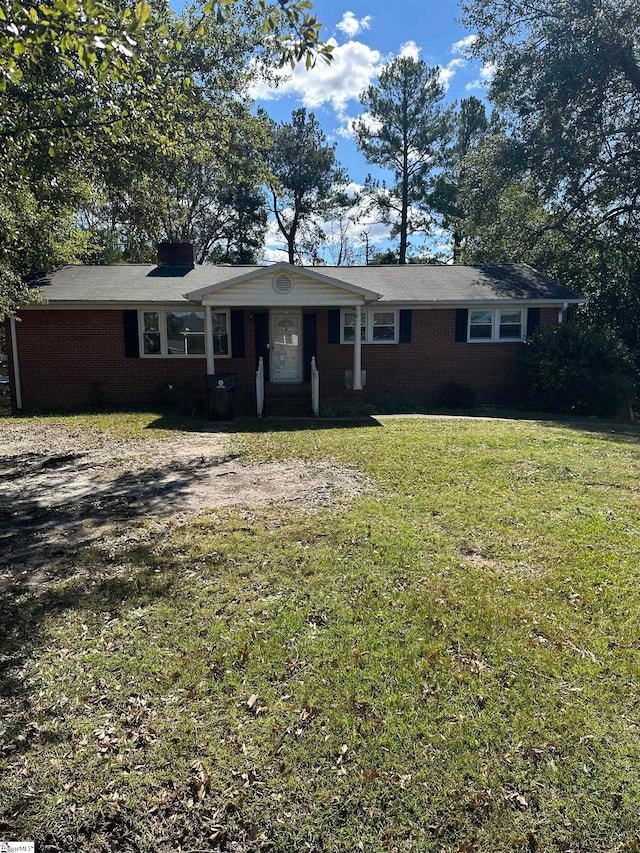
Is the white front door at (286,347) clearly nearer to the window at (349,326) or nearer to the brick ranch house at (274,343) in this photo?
the brick ranch house at (274,343)

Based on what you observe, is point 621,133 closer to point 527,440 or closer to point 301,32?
point 527,440

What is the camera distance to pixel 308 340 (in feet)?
49.0

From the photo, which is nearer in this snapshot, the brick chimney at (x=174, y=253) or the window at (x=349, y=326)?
the window at (x=349, y=326)

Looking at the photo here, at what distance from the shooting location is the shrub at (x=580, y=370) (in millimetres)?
13719

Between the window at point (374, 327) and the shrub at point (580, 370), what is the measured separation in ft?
12.5

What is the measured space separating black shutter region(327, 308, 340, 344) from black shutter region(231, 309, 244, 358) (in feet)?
8.09

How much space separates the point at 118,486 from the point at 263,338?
8610 mm

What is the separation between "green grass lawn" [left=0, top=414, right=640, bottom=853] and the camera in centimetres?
219

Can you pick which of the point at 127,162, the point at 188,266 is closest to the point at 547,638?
the point at 127,162

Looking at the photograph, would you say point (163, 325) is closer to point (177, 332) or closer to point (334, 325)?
point (177, 332)

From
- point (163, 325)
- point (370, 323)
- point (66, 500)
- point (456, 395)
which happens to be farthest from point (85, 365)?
point (456, 395)

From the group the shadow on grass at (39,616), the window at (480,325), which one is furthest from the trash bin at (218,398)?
the shadow on grass at (39,616)

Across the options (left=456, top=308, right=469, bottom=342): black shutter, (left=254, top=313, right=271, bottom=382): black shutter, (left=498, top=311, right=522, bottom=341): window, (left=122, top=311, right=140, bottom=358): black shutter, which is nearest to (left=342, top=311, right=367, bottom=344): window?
(left=254, top=313, right=271, bottom=382): black shutter

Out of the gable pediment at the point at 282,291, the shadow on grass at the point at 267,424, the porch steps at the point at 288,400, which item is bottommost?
the shadow on grass at the point at 267,424
